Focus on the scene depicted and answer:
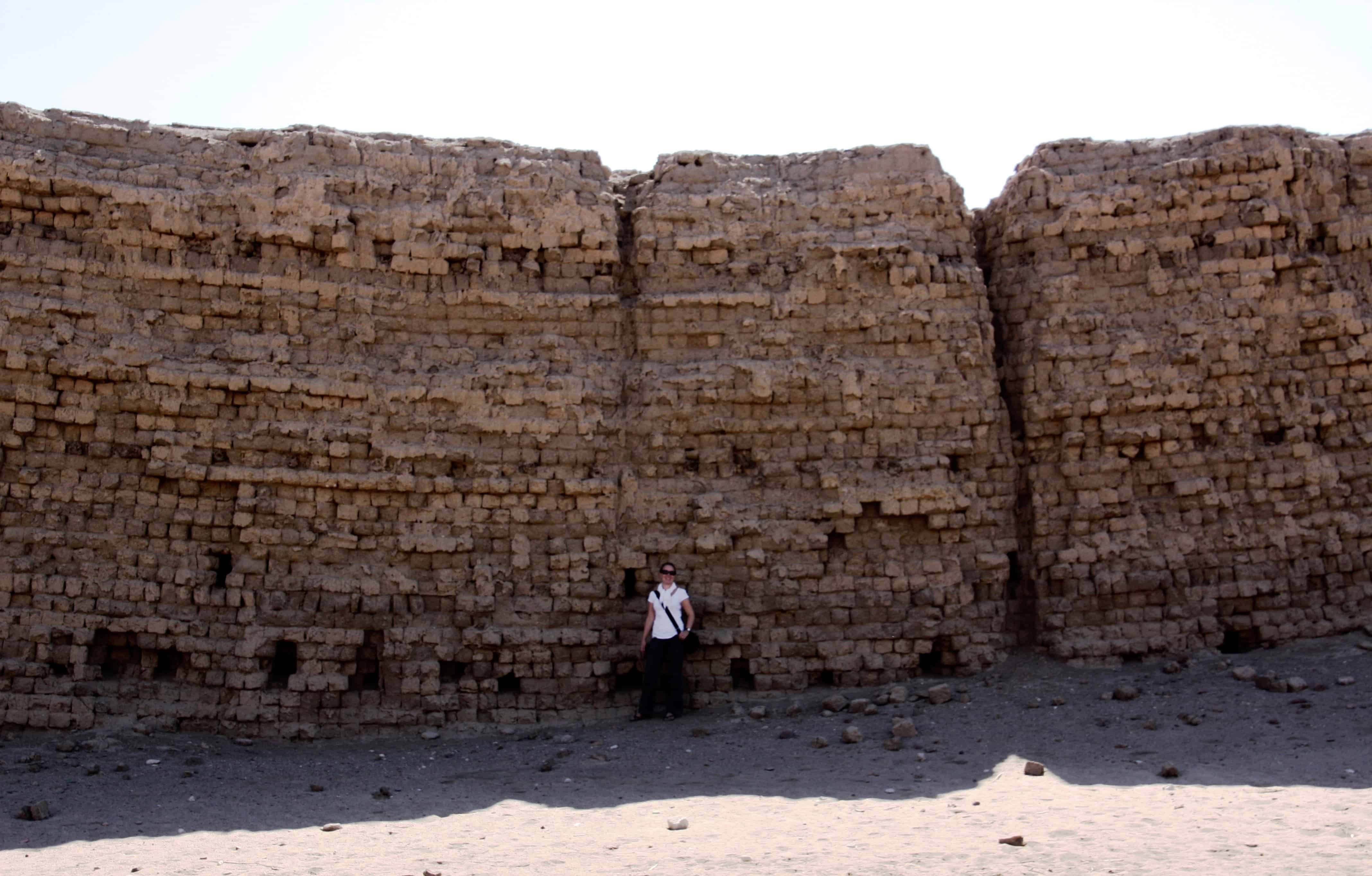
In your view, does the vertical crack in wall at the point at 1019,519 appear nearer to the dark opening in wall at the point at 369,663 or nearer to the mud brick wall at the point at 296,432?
the mud brick wall at the point at 296,432

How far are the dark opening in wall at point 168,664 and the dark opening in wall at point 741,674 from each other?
159 inches

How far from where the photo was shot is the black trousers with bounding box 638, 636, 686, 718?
7.49 meters

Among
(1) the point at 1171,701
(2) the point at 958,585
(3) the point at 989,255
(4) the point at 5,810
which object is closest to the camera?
(4) the point at 5,810

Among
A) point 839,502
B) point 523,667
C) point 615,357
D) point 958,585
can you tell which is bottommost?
point 523,667

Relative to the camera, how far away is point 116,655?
741 cm

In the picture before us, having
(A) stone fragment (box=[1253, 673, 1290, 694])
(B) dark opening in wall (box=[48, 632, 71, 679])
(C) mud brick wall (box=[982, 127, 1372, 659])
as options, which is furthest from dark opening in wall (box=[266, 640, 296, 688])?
(A) stone fragment (box=[1253, 673, 1290, 694])

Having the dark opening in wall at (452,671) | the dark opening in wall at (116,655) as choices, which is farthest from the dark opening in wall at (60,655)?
the dark opening in wall at (452,671)

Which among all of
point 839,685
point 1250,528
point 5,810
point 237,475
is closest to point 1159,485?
point 1250,528

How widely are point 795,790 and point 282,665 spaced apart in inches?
157

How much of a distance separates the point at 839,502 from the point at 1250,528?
322 centimetres

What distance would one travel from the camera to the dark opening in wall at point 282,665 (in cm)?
750

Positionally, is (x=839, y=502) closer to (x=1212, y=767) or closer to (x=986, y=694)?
(x=986, y=694)

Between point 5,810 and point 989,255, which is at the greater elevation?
point 989,255

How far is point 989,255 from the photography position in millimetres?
9125
